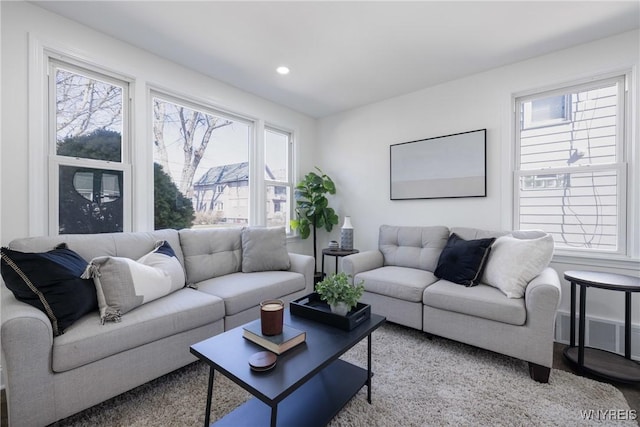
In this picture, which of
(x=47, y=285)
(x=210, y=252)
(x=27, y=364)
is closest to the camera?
(x=27, y=364)

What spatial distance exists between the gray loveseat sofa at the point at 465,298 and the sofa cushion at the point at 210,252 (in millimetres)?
1128

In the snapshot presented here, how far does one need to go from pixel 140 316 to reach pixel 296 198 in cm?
262

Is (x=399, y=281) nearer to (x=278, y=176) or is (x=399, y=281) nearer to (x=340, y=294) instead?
(x=340, y=294)

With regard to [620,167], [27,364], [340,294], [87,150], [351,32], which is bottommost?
[27,364]

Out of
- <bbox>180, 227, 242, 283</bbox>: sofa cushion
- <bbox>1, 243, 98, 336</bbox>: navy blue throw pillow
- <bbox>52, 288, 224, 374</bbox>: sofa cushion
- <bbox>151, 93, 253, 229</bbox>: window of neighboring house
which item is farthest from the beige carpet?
<bbox>151, 93, 253, 229</bbox>: window of neighboring house

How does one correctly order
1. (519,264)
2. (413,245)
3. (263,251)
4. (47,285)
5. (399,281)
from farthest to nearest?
(413,245)
(263,251)
(399,281)
(519,264)
(47,285)

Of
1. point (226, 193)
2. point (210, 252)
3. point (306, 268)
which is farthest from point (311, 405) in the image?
point (226, 193)

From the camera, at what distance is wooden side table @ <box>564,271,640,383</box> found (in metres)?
1.76

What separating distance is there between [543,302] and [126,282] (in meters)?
2.60

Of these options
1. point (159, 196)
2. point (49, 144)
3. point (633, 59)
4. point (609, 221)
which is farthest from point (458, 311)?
point (49, 144)

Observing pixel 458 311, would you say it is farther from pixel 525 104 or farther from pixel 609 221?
pixel 525 104

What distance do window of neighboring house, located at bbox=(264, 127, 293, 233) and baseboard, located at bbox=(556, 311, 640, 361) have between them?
3.10 m

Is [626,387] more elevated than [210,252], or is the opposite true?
[210,252]

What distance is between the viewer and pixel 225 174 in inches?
128
